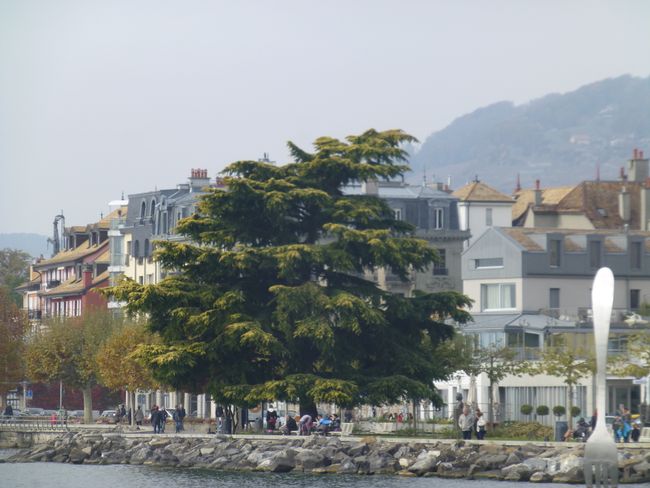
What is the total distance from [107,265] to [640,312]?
54.7 metres

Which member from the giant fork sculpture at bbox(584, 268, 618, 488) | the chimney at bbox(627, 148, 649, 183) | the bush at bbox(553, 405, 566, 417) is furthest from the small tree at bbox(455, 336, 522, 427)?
the chimney at bbox(627, 148, 649, 183)

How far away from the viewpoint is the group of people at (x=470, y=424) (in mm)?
68000

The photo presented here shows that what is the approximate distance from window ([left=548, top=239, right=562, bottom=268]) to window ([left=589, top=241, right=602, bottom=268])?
1948mm

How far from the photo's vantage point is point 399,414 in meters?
90.2

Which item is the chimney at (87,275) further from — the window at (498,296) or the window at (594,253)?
the window at (594,253)

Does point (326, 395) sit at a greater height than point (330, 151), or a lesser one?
lesser

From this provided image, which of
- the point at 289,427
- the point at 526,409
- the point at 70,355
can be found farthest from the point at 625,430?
the point at 70,355

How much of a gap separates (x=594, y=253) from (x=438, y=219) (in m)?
20.8

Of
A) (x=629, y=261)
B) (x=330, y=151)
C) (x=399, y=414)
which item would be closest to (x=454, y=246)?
(x=629, y=261)

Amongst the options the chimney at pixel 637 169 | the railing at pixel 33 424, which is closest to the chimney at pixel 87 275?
the railing at pixel 33 424

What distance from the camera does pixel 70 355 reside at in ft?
367

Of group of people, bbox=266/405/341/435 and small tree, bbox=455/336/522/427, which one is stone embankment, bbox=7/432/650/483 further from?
small tree, bbox=455/336/522/427

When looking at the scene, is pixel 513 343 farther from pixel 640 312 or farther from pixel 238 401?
pixel 238 401

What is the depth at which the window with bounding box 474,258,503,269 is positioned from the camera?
326 ft
